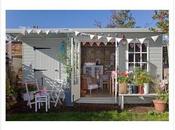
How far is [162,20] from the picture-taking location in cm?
863

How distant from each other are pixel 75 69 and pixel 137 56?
146 centimetres

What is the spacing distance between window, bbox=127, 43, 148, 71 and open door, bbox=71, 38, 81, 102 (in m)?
1.16

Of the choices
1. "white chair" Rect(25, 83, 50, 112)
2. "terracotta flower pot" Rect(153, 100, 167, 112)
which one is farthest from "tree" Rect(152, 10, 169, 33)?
"white chair" Rect(25, 83, 50, 112)

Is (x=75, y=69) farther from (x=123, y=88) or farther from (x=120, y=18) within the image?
(x=120, y=18)

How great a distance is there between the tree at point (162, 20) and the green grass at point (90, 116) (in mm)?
1765

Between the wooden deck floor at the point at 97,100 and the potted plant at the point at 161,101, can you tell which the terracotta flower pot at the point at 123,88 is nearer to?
the wooden deck floor at the point at 97,100

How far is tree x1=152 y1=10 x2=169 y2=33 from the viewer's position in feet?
27.7

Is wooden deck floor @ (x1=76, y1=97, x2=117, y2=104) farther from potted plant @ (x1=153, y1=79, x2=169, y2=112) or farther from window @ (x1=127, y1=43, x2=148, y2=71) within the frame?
potted plant @ (x1=153, y1=79, x2=169, y2=112)

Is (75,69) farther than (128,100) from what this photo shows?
No

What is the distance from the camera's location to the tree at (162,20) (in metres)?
8.45

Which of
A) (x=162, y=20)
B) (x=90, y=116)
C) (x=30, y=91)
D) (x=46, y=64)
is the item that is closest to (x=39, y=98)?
(x=30, y=91)

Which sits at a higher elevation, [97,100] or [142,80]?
[142,80]

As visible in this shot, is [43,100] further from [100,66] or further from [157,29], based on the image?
[100,66]
